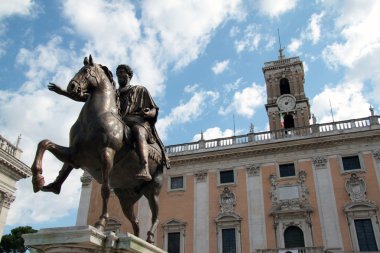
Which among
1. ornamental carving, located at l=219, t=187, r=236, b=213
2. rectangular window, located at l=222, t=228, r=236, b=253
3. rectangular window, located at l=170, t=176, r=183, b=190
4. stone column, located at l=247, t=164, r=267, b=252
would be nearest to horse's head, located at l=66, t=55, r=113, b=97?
stone column, located at l=247, t=164, r=267, b=252

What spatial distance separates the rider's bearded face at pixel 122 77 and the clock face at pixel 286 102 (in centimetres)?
3592

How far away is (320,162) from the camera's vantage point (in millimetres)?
27766

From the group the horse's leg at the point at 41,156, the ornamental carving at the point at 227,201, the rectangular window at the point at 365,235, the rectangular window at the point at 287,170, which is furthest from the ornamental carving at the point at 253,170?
the horse's leg at the point at 41,156

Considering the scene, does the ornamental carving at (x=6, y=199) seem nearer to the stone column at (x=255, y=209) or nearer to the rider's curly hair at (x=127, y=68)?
the stone column at (x=255, y=209)

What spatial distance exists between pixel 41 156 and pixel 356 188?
2496 cm

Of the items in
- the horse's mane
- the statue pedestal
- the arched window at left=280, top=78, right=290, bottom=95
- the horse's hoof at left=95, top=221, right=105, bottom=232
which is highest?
the arched window at left=280, top=78, right=290, bottom=95

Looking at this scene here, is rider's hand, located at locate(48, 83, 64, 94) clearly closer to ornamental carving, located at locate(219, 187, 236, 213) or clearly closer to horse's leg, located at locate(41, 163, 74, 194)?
horse's leg, located at locate(41, 163, 74, 194)

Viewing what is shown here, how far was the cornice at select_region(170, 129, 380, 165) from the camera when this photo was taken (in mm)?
27406

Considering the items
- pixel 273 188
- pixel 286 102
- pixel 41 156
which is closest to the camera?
pixel 41 156

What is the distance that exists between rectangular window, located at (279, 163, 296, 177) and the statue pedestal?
24.7 m

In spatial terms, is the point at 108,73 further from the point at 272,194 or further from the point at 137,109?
the point at 272,194

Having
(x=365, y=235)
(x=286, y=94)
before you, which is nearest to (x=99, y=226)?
(x=365, y=235)

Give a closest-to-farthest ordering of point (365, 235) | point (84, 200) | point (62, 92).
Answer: point (62, 92) → point (365, 235) → point (84, 200)

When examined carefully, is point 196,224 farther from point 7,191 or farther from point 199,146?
point 7,191
